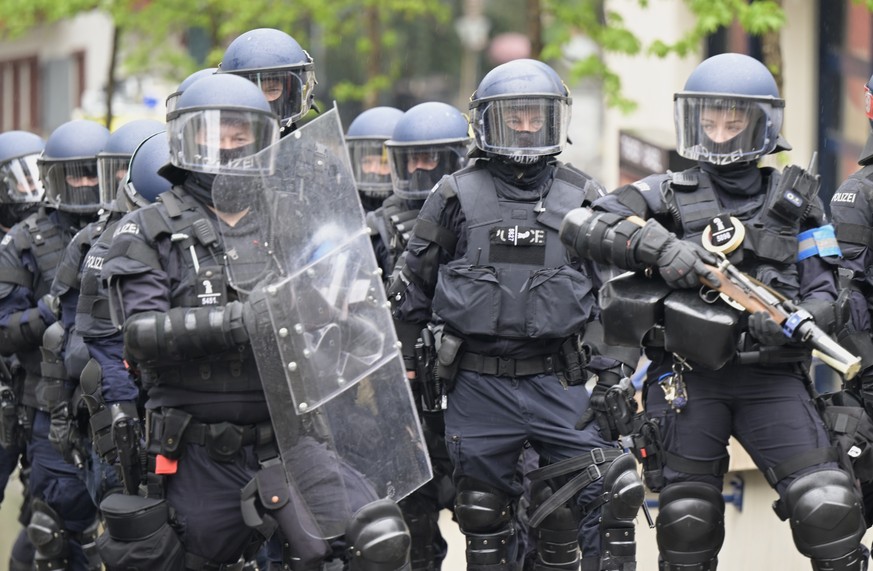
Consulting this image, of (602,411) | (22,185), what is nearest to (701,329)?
(602,411)

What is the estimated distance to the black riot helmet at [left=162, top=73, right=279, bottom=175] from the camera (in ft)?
18.2

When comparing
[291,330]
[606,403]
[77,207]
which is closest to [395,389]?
[291,330]

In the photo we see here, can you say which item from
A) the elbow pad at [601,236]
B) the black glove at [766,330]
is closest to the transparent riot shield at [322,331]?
the elbow pad at [601,236]

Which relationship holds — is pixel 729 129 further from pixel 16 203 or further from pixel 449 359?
pixel 16 203

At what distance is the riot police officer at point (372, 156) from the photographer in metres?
8.98

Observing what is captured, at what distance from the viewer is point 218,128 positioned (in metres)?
5.55

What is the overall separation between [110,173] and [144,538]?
2.58 meters

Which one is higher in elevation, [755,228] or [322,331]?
[755,228]

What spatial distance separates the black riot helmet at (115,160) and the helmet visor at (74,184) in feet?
0.85

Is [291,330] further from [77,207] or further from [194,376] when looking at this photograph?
[77,207]

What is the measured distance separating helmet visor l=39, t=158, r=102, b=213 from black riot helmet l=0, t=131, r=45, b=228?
0.92 meters

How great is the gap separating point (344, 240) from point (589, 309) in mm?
1388

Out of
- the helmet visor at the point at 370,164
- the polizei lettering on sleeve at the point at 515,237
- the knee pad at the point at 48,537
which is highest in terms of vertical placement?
the polizei lettering on sleeve at the point at 515,237

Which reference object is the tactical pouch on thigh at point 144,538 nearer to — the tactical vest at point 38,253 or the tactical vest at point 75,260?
the tactical vest at point 75,260
